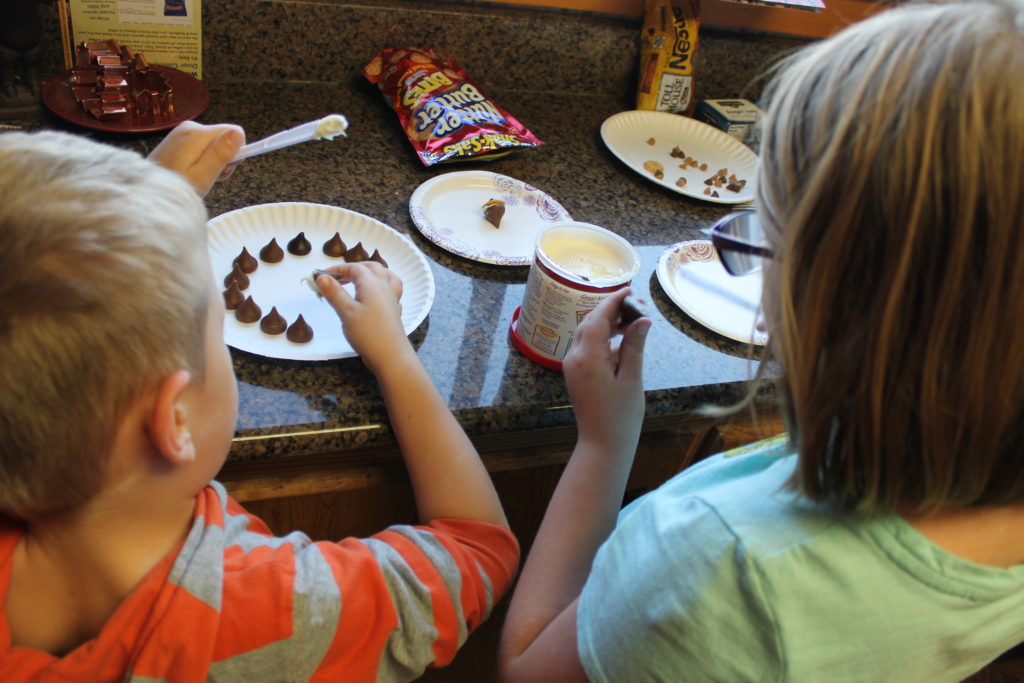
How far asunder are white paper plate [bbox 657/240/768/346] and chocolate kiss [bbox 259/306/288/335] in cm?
50

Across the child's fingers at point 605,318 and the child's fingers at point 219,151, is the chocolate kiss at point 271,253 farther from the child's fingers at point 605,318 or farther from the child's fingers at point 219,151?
the child's fingers at point 605,318

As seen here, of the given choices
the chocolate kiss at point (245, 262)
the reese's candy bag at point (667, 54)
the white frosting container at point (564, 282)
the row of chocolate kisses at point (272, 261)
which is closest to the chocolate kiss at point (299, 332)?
the row of chocolate kisses at point (272, 261)

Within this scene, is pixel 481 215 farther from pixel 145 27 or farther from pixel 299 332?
pixel 145 27

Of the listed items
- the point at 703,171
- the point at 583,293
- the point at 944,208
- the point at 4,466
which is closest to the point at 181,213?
the point at 4,466

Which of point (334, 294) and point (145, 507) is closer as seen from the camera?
point (145, 507)

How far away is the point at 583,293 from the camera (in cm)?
80

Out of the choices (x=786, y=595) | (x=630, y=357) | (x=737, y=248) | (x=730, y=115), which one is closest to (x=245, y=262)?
(x=630, y=357)

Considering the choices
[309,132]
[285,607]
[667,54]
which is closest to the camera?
[285,607]

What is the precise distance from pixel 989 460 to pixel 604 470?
365 mm

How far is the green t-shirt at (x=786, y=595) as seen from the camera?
20.1 inches

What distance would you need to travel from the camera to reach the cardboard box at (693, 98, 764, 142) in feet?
4.74

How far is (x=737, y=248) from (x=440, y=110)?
732mm

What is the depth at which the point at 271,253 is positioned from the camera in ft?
3.03

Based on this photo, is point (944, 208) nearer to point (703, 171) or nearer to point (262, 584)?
point (262, 584)
